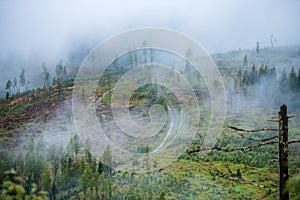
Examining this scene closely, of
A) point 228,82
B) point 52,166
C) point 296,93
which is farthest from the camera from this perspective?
point 228,82

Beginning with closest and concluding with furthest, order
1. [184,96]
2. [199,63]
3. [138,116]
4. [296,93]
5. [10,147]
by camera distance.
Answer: [10,147] → [138,116] → [296,93] → [184,96] → [199,63]

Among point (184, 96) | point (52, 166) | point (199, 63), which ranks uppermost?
point (199, 63)

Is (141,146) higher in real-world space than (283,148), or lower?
lower

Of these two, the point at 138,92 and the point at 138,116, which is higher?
the point at 138,92

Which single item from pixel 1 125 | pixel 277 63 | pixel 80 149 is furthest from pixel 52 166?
pixel 277 63

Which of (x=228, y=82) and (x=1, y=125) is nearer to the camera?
(x=1, y=125)

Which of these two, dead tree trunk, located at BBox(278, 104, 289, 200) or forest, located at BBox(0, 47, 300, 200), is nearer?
dead tree trunk, located at BBox(278, 104, 289, 200)

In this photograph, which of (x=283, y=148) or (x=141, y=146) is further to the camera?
(x=141, y=146)

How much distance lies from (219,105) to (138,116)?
3296cm

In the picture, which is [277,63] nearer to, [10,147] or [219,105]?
[219,105]

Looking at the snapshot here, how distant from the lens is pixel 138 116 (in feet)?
258

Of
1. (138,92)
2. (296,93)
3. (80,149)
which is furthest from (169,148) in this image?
(296,93)

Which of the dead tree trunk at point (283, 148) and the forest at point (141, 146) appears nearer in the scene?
the dead tree trunk at point (283, 148)

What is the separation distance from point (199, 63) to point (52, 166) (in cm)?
8728
